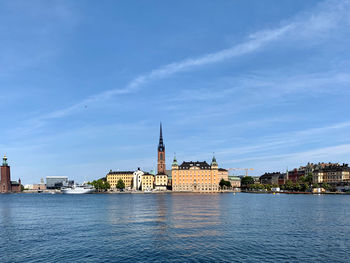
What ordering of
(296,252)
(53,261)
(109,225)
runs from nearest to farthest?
1. (53,261)
2. (296,252)
3. (109,225)

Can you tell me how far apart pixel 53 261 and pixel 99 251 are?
4.72m

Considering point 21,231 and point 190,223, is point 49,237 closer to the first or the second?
point 21,231

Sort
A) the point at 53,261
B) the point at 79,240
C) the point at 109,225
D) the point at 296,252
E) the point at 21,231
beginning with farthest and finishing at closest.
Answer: the point at 109,225 → the point at 21,231 → the point at 79,240 → the point at 296,252 → the point at 53,261

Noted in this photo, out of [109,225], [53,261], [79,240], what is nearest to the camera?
[53,261]

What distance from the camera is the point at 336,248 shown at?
32906 mm

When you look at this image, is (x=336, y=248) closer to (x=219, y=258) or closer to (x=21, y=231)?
(x=219, y=258)

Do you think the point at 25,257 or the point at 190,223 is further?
the point at 190,223

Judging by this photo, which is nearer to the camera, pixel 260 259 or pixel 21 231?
pixel 260 259

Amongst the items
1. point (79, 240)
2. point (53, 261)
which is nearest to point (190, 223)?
point (79, 240)

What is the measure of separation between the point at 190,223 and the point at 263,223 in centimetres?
1137

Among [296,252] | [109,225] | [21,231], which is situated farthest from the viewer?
[109,225]

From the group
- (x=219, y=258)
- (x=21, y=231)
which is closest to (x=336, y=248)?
(x=219, y=258)

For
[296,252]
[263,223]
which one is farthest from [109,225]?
[296,252]

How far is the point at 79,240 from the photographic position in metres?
37.0
